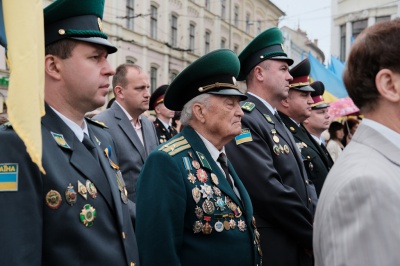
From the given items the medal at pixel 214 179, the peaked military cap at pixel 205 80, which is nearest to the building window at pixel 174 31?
the peaked military cap at pixel 205 80

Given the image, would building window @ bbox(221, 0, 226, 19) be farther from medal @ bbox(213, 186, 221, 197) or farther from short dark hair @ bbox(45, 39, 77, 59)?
short dark hair @ bbox(45, 39, 77, 59)

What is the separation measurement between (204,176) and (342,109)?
24.5ft

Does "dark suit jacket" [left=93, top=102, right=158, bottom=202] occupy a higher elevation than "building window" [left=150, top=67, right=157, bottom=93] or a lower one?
lower

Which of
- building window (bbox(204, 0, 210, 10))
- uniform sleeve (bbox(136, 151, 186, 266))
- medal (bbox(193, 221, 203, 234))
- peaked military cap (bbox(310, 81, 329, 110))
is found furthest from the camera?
building window (bbox(204, 0, 210, 10))

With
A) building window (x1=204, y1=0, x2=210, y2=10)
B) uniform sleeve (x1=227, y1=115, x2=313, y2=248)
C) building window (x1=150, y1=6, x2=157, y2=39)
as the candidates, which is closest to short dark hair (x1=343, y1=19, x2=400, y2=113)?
uniform sleeve (x1=227, y1=115, x2=313, y2=248)

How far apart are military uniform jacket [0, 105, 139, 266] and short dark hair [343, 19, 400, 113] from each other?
3.79 feet

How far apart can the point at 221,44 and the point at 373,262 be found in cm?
3470

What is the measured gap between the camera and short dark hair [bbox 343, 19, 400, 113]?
1756mm

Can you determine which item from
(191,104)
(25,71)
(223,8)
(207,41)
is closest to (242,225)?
(191,104)

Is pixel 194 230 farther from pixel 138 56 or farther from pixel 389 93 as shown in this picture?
pixel 138 56

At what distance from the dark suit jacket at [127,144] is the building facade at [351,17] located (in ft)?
91.8

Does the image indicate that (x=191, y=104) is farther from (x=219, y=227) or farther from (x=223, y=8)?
(x=223, y=8)

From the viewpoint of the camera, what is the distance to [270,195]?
3.51m

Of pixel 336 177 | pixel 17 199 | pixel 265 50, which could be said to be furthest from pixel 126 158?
pixel 336 177
